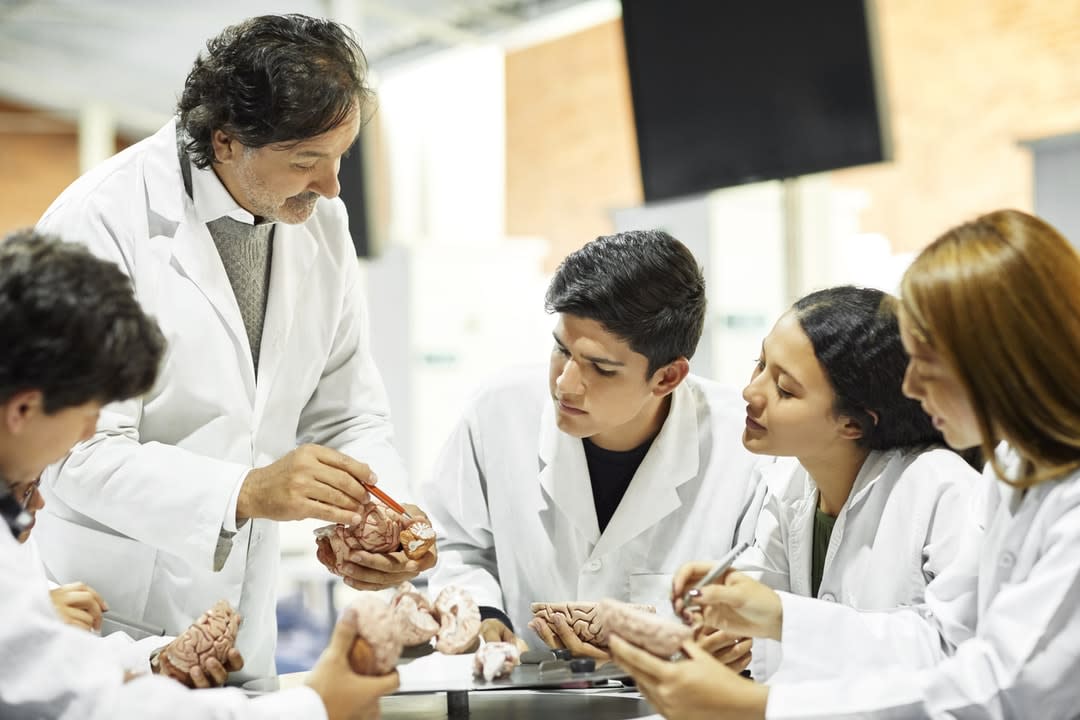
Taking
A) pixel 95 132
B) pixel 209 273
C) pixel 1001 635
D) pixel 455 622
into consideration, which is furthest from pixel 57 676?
pixel 95 132

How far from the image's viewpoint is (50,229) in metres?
1.71

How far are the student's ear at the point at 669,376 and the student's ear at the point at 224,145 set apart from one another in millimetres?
804

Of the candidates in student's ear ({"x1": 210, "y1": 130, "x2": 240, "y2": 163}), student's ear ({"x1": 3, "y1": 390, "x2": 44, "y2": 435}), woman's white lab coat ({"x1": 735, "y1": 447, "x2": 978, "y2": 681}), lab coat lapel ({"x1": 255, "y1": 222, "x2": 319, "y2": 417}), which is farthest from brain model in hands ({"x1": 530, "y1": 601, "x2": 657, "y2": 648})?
student's ear ({"x1": 210, "y1": 130, "x2": 240, "y2": 163})

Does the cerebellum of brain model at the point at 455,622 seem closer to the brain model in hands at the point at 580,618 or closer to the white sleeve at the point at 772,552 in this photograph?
the brain model in hands at the point at 580,618

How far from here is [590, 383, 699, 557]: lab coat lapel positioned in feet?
6.23

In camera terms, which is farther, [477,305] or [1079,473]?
[477,305]

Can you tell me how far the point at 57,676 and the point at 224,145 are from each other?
0.99 m

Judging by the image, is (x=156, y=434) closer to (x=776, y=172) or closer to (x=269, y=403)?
(x=269, y=403)

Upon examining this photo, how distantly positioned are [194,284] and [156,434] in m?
0.26

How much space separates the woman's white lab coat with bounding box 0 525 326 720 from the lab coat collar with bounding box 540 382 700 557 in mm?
913

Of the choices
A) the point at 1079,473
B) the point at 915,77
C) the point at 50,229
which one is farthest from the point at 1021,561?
the point at 915,77

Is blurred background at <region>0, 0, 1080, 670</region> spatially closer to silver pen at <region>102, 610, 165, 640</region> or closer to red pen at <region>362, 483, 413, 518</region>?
red pen at <region>362, 483, 413, 518</region>

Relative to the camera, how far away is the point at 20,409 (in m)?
1.12

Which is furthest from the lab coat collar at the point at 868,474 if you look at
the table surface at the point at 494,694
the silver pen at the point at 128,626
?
the silver pen at the point at 128,626
